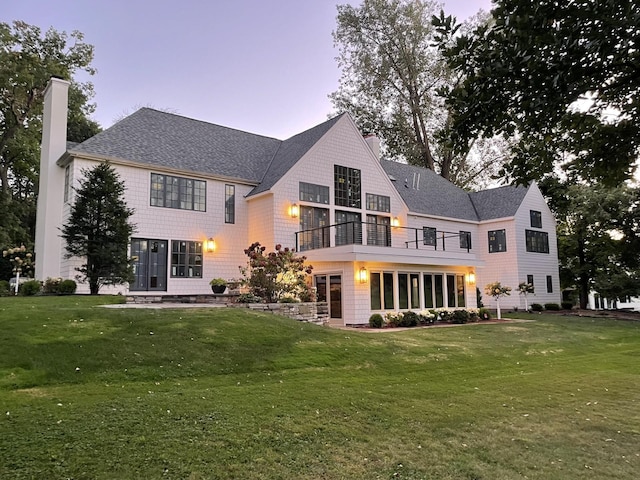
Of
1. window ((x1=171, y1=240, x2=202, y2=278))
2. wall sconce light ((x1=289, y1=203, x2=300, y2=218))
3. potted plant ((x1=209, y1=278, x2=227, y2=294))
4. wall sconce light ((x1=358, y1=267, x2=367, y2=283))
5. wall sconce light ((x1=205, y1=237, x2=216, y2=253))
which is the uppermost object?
wall sconce light ((x1=289, y1=203, x2=300, y2=218))

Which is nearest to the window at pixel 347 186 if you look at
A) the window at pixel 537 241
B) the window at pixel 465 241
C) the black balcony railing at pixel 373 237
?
the black balcony railing at pixel 373 237

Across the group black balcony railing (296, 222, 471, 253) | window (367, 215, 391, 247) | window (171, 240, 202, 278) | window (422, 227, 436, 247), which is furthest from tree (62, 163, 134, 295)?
window (422, 227, 436, 247)

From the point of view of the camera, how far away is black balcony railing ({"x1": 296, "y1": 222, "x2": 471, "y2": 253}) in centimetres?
1934

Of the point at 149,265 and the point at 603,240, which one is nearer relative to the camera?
the point at 149,265

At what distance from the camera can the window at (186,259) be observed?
17.3 metres

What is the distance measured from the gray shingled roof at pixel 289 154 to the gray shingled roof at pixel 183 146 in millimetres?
482

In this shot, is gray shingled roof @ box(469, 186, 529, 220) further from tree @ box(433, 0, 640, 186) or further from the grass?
tree @ box(433, 0, 640, 186)

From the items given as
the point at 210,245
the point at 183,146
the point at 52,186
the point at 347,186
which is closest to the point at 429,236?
the point at 347,186

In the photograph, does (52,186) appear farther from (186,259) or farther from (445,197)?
(445,197)

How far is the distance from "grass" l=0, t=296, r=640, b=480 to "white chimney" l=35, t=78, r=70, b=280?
16.3 ft

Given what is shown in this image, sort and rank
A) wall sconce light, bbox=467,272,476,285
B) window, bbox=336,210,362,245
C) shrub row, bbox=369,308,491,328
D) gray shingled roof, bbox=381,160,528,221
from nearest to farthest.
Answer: shrub row, bbox=369,308,491,328 < window, bbox=336,210,362,245 < wall sconce light, bbox=467,272,476,285 < gray shingled roof, bbox=381,160,528,221

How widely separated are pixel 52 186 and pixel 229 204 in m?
6.38

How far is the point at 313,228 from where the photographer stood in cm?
1955

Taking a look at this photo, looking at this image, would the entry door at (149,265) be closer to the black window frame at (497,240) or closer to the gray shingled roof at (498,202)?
the black window frame at (497,240)
